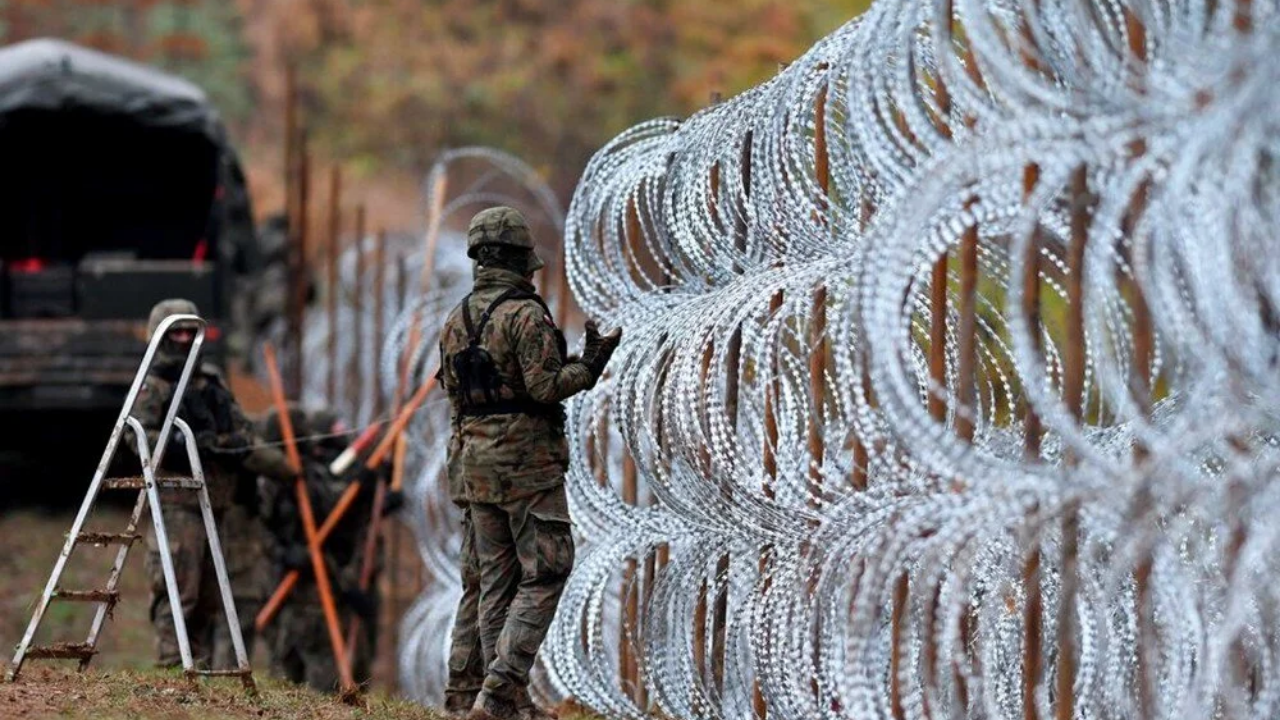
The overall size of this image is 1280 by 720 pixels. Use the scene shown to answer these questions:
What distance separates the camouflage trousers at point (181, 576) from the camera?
33.7 ft

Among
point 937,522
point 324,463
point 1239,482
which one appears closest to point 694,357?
point 937,522

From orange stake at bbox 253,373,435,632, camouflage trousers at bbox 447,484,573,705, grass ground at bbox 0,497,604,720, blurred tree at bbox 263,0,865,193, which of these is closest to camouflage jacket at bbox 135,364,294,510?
grass ground at bbox 0,497,604,720

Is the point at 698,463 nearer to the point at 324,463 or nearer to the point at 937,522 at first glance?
the point at 937,522

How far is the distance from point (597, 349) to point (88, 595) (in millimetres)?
2053

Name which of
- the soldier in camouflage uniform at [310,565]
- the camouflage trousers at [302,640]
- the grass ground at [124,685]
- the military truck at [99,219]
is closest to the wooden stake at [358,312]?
the military truck at [99,219]

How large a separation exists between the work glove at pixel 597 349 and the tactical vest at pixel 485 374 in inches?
4.2

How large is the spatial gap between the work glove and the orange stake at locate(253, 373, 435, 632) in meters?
4.42

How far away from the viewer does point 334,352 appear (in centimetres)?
1805

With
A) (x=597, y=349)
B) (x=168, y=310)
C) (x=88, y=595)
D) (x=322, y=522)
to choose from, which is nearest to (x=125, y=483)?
(x=88, y=595)

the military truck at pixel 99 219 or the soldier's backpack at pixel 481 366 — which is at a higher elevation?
the military truck at pixel 99 219

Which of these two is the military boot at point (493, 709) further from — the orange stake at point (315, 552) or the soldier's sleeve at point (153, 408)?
the orange stake at point (315, 552)

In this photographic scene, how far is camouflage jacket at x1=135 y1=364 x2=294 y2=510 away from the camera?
32.2 ft

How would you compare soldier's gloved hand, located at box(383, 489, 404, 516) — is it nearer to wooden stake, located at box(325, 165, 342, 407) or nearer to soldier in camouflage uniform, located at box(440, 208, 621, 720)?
wooden stake, located at box(325, 165, 342, 407)

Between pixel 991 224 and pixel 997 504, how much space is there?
1.37m
